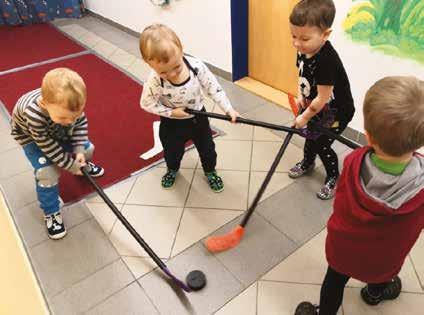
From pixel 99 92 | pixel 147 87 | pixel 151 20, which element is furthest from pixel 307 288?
pixel 151 20

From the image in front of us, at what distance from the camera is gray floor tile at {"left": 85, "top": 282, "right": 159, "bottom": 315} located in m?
1.25

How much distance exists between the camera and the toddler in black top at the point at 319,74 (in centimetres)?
120

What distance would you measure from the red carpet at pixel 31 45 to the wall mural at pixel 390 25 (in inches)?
106

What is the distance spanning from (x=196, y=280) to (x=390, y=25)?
1391 mm

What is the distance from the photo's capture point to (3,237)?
1.09 metres

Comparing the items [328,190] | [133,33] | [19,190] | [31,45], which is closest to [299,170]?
[328,190]

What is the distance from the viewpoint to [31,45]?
3750mm

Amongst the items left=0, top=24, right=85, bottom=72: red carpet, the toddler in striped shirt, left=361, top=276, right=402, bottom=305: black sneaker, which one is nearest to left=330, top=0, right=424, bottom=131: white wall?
left=361, top=276, right=402, bottom=305: black sneaker

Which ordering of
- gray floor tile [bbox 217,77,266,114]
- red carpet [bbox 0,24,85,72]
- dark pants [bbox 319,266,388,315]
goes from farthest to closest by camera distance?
red carpet [bbox 0,24,85,72] < gray floor tile [bbox 217,77,266,114] < dark pants [bbox 319,266,388,315]

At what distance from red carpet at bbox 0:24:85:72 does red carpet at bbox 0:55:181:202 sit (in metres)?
0.28

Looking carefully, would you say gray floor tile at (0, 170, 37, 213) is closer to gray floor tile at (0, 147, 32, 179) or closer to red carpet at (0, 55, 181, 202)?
gray floor tile at (0, 147, 32, 179)

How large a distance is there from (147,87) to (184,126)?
242 mm

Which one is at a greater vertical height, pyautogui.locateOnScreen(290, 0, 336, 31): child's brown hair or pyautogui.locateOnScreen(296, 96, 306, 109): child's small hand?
pyautogui.locateOnScreen(290, 0, 336, 31): child's brown hair

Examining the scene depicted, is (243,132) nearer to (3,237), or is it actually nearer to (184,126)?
(184,126)
